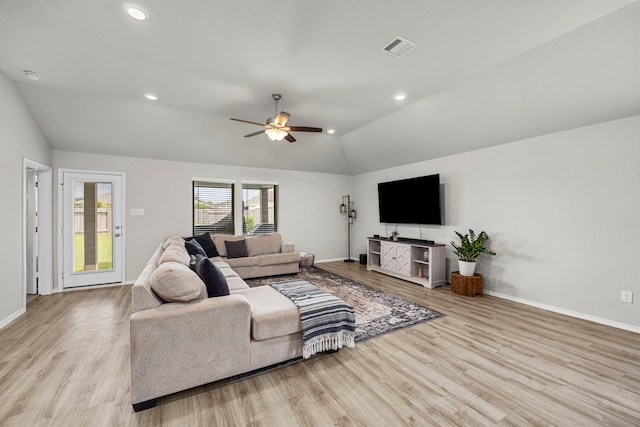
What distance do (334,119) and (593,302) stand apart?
4553 millimetres

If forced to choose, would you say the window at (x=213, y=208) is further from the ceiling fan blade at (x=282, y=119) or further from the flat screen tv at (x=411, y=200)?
the flat screen tv at (x=411, y=200)

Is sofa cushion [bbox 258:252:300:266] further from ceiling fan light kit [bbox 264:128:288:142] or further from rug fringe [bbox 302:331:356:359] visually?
rug fringe [bbox 302:331:356:359]

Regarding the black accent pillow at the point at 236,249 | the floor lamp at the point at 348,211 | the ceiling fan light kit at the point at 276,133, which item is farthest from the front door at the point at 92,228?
the floor lamp at the point at 348,211

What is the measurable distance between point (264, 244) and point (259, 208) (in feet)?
3.73

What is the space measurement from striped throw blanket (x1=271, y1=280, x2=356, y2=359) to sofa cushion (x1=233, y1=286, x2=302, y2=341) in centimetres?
7

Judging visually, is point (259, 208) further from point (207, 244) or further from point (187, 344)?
point (187, 344)

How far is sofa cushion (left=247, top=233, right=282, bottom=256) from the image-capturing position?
5.93m

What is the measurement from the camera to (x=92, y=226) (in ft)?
16.4

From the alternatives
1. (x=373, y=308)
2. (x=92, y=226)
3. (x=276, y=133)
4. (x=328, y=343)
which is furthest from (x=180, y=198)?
(x=328, y=343)

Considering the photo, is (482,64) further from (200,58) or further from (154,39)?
(154,39)

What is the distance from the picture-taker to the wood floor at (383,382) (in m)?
1.83

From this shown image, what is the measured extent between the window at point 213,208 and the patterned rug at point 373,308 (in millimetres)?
1701

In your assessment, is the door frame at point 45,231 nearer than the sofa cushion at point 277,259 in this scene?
Yes

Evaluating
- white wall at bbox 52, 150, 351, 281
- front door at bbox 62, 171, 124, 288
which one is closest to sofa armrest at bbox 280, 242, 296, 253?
white wall at bbox 52, 150, 351, 281
